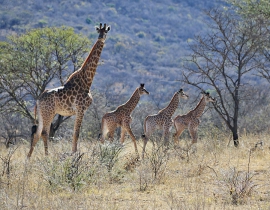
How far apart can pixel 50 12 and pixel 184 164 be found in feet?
284

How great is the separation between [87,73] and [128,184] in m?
3.13

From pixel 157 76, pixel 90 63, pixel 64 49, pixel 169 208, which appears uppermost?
pixel 157 76

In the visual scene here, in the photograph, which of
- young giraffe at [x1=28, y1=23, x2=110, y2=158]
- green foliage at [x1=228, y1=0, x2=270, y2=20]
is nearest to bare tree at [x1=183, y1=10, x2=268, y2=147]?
green foliage at [x1=228, y1=0, x2=270, y2=20]

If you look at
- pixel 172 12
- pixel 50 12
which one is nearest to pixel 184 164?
pixel 50 12

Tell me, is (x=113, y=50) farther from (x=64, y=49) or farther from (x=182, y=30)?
(x=64, y=49)

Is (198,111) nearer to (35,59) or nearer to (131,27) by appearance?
(35,59)

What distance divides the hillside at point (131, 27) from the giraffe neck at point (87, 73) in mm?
55787

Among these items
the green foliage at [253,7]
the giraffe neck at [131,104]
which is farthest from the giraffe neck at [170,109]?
the green foliage at [253,7]

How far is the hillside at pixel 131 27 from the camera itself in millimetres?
76894

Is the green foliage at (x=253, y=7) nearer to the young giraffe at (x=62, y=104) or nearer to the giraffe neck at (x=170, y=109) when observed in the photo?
the giraffe neck at (x=170, y=109)

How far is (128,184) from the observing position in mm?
→ 8422

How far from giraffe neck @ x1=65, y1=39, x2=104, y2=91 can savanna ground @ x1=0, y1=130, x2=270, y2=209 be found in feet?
5.46

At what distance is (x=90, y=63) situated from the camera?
36.0 feet

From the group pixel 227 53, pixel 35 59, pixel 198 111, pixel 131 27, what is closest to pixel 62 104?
pixel 198 111
